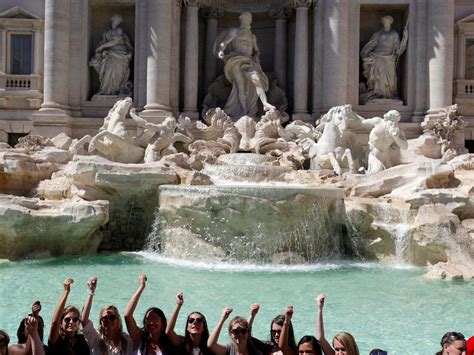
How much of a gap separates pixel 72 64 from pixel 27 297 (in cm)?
1033

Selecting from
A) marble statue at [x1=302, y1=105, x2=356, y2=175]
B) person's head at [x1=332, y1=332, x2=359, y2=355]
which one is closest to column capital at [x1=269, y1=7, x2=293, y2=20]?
marble statue at [x1=302, y1=105, x2=356, y2=175]

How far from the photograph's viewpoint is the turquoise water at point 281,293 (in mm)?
5867

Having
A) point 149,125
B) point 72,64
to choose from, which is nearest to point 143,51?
point 72,64

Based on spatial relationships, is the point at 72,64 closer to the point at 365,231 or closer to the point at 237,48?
the point at 237,48

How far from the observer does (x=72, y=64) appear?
52.3 ft

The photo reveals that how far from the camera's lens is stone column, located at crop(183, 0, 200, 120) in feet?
52.4

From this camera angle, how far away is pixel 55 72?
15578 mm

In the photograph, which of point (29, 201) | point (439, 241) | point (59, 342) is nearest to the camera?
point (59, 342)

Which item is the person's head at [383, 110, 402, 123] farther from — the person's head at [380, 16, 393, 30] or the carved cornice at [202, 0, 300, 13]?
the carved cornice at [202, 0, 300, 13]

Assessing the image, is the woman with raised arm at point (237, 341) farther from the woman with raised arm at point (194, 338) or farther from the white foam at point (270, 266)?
the white foam at point (270, 266)

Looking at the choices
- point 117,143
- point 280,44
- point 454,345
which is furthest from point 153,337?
point 280,44

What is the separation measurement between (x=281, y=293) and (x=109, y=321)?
4162 millimetres

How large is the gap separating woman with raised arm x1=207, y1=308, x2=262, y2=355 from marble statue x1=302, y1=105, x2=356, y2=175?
30.8ft

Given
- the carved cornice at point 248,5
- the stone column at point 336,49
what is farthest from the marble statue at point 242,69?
the stone column at point 336,49
